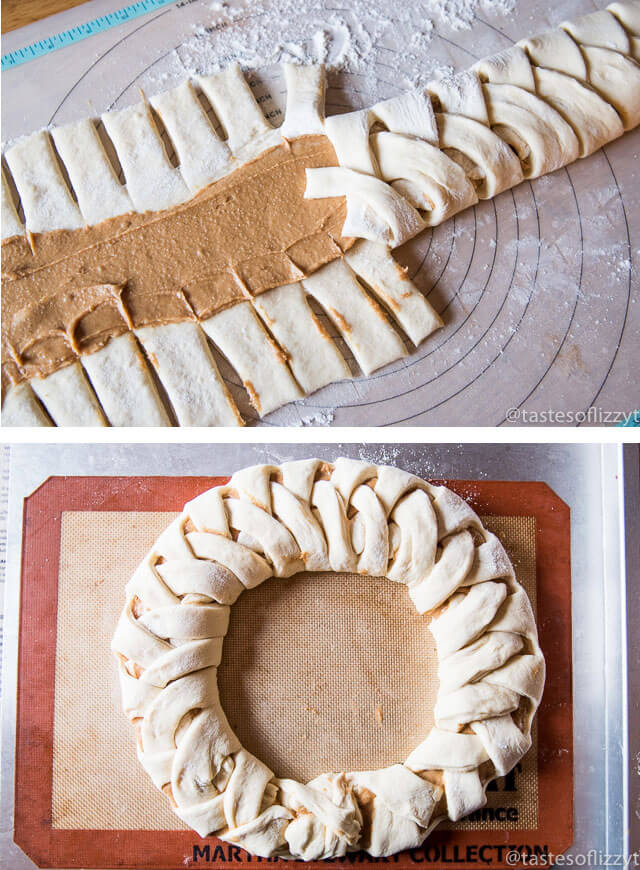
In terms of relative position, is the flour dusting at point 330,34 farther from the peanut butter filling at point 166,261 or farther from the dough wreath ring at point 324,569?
the dough wreath ring at point 324,569

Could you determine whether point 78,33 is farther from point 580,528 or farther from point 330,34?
point 580,528

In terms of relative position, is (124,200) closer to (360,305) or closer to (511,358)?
(360,305)

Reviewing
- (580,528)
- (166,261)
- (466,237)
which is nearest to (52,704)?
(166,261)

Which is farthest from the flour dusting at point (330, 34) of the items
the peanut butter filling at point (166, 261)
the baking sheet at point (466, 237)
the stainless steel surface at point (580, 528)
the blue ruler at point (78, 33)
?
the stainless steel surface at point (580, 528)

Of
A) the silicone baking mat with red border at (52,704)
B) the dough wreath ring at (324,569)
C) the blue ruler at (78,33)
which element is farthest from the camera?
the blue ruler at (78,33)

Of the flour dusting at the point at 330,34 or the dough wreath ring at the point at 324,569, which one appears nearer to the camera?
the dough wreath ring at the point at 324,569

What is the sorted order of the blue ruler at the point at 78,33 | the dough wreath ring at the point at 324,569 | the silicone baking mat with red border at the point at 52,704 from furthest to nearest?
1. the blue ruler at the point at 78,33
2. the silicone baking mat with red border at the point at 52,704
3. the dough wreath ring at the point at 324,569

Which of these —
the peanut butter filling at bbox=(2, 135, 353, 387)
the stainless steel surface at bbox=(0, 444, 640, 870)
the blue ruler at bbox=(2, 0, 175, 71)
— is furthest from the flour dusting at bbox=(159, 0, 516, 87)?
the stainless steel surface at bbox=(0, 444, 640, 870)

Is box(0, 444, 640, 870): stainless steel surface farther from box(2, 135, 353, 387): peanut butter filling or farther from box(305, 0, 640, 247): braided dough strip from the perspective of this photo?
box(305, 0, 640, 247): braided dough strip
